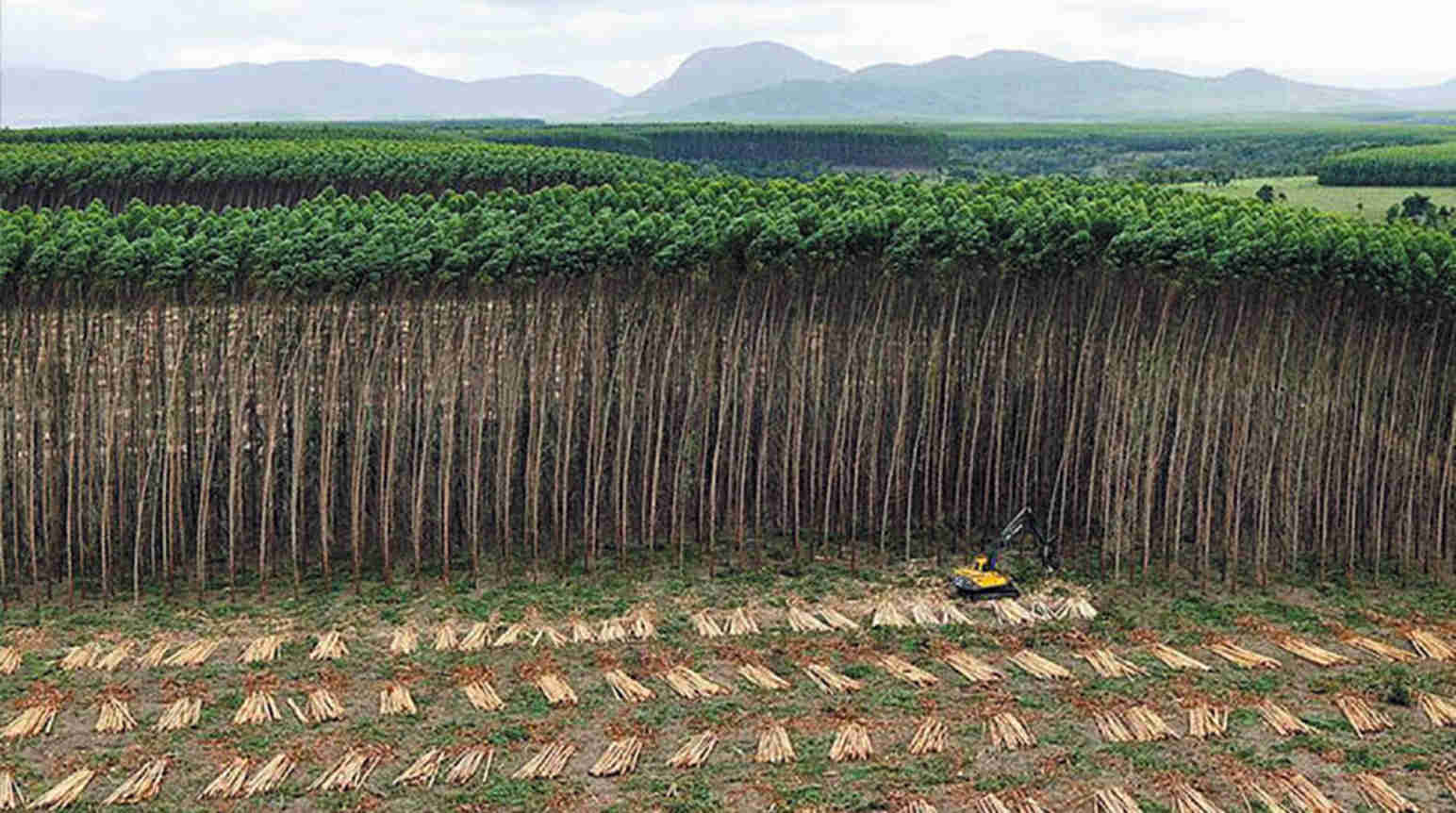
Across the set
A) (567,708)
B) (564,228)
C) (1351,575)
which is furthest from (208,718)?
(1351,575)

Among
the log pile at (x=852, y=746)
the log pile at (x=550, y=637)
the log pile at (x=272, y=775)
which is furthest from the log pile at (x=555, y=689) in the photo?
the log pile at (x=852, y=746)

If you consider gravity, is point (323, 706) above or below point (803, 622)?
below

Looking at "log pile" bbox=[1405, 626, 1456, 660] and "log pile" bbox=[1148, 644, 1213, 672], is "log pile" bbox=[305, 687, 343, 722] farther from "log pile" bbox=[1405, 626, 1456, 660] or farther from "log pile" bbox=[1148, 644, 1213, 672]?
"log pile" bbox=[1405, 626, 1456, 660]

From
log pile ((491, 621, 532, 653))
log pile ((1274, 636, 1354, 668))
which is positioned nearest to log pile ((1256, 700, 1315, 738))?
log pile ((1274, 636, 1354, 668))

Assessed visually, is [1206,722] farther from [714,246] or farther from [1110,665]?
[714,246]

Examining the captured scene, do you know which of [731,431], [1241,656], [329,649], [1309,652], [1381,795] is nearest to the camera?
[1381,795]

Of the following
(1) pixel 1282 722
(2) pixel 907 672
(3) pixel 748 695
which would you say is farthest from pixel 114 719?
(1) pixel 1282 722

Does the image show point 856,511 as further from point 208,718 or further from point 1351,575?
point 208,718
